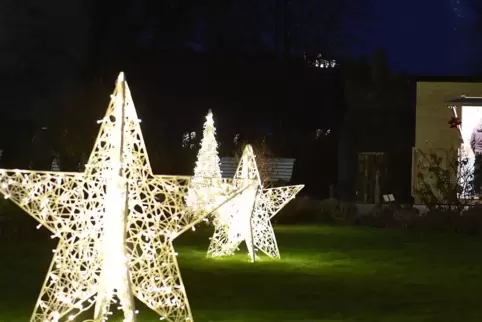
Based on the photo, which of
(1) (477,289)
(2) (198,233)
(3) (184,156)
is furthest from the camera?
(3) (184,156)

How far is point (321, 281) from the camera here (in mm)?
12148

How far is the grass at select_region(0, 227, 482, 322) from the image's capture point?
9.51 metres

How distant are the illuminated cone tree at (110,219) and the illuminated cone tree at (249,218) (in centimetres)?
696

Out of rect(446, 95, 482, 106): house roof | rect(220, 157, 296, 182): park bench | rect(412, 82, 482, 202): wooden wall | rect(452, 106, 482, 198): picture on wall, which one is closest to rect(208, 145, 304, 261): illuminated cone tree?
rect(220, 157, 296, 182): park bench

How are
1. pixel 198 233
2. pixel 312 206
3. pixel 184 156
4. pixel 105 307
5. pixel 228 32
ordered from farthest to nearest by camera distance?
1. pixel 228 32
2. pixel 184 156
3. pixel 312 206
4. pixel 198 233
5. pixel 105 307

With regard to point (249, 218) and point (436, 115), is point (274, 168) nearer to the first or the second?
point (436, 115)

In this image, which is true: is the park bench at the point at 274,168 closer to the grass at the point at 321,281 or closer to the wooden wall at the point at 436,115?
the wooden wall at the point at 436,115

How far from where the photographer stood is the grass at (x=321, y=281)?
9508mm

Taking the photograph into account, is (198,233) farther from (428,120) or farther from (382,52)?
(382,52)

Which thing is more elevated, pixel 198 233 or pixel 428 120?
pixel 428 120

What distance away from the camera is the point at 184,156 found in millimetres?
27859

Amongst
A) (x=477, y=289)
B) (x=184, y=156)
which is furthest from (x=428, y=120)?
(x=477, y=289)

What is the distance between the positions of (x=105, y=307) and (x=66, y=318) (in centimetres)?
128

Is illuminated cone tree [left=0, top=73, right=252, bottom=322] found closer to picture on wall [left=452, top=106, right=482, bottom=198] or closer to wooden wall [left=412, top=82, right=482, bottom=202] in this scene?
picture on wall [left=452, top=106, right=482, bottom=198]
